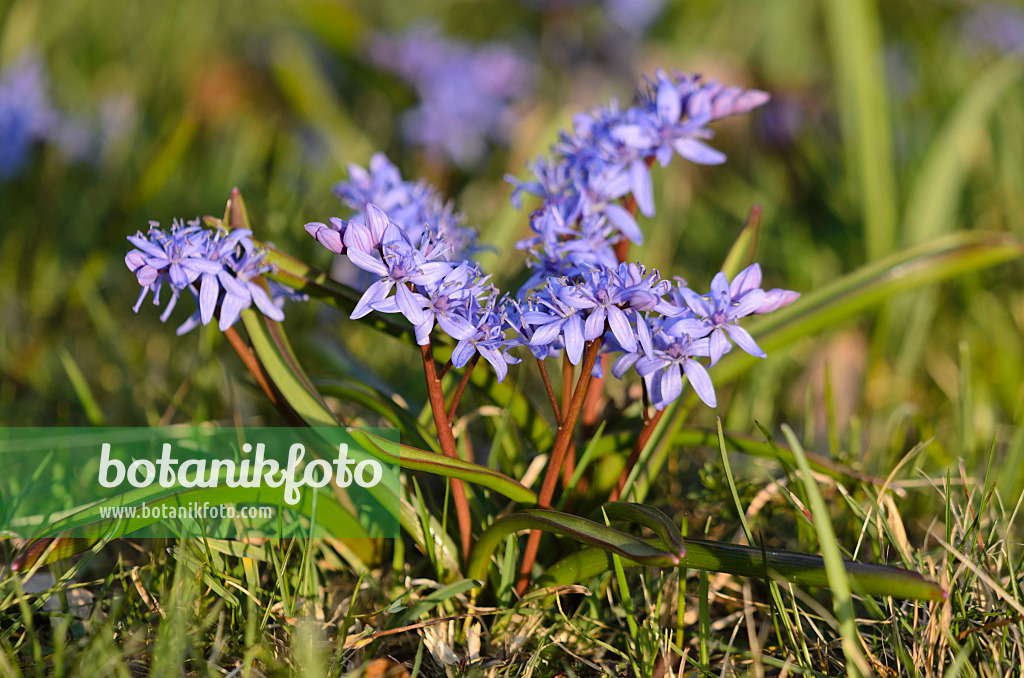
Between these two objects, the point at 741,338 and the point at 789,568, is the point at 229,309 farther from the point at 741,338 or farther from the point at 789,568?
the point at 789,568

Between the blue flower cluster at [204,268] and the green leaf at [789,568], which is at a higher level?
the blue flower cluster at [204,268]

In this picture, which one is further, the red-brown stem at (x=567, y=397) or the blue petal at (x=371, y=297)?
the red-brown stem at (x=567, y=397)

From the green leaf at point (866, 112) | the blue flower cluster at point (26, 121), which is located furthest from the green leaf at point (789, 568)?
the blue flower cluster at point (26, 121)

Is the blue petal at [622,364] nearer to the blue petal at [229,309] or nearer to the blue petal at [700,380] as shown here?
the blue petal at [700,380]

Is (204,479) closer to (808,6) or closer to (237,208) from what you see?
(237,208)

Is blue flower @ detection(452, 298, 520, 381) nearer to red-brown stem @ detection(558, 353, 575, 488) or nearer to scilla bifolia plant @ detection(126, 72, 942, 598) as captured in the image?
scilla bifolia plant @ detection(126, 72, 942, 598)

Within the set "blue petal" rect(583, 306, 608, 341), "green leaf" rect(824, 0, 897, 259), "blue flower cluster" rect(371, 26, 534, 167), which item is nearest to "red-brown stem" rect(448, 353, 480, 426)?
"blue petal" rect(583, 306, 608, 341)
